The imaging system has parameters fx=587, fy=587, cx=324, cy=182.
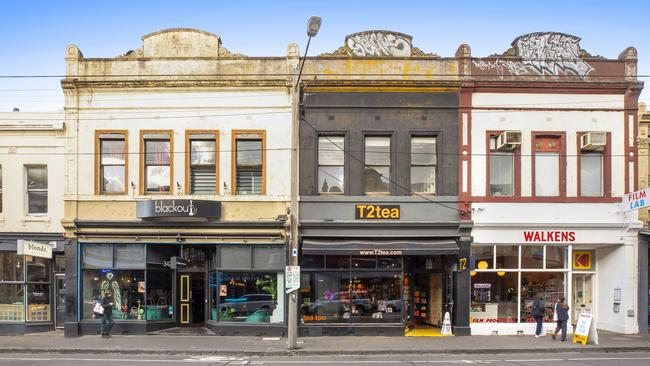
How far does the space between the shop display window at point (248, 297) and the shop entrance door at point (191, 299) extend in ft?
6.26

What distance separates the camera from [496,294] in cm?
2075

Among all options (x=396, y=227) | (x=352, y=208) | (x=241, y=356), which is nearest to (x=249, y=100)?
(x=352, y=208)

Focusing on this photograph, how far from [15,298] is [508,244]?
695 inches

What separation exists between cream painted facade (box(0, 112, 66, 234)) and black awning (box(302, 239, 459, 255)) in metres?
9.19

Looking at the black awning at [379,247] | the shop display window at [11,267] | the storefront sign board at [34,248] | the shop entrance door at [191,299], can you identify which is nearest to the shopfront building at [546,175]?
the black awning at [379,247]

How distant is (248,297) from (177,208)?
394cm

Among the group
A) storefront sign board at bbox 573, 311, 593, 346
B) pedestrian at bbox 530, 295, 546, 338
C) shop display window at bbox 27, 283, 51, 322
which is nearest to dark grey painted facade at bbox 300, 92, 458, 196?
pedestrian at bbox 530, 295, 546, 338

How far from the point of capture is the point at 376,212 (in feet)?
66.5

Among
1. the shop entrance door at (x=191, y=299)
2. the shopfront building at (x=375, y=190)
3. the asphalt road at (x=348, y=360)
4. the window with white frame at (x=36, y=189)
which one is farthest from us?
the shop entrance door at (x=191, y=299)

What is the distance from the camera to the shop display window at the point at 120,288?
20.5 m

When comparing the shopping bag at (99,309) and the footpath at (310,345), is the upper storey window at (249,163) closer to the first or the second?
the footpath at (310,345)

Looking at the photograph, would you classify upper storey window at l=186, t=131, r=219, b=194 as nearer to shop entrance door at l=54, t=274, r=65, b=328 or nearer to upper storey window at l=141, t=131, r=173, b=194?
upper storey window at l=141, t=131, r=173, b=194

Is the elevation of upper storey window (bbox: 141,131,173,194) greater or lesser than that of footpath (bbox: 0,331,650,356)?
greater

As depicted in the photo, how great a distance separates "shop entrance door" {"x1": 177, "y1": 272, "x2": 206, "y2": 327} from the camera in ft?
71.9
